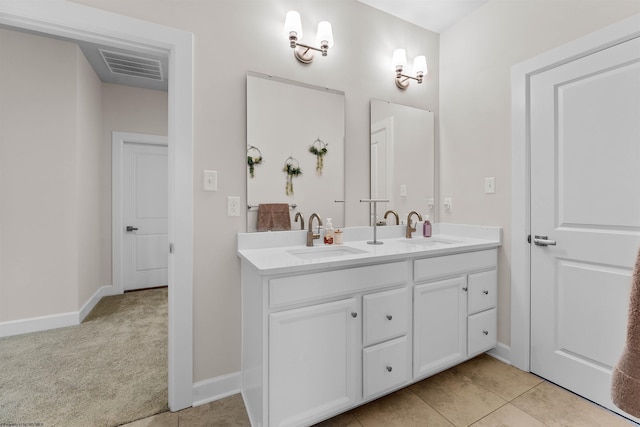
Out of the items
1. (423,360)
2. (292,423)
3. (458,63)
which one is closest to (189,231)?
(292,423)

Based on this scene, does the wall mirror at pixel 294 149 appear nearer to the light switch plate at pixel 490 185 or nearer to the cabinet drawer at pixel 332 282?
the cabinet drawer at pixel 332 282

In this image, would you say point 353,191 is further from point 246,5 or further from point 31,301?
point 31,301

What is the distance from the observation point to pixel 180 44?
1.63 meters

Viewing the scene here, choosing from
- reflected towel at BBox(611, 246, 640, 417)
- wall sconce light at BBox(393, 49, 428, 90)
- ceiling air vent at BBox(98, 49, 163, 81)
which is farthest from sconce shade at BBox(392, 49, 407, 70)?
ceiling air vent at BBox(98, 49, 163, 81)

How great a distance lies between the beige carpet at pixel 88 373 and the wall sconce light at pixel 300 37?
2.24 m

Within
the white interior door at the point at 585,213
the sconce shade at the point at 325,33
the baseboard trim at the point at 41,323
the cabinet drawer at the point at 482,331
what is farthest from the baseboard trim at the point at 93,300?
the white interior door at the point at 585,213

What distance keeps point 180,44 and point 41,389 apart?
7.16 feet

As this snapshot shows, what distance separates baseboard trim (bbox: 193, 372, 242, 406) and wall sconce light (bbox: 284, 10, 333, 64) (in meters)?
2.02

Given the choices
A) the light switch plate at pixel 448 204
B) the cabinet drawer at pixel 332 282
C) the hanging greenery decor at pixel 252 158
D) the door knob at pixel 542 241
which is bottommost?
the cabinet drawer at pixel 332 282

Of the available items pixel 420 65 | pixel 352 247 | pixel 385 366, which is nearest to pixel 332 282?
pixel 352 247

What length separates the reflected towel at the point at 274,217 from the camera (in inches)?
73.0

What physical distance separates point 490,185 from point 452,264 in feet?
2.46

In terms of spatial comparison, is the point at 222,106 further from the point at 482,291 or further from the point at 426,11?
the point at 482,291

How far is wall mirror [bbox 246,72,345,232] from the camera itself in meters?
1.85
